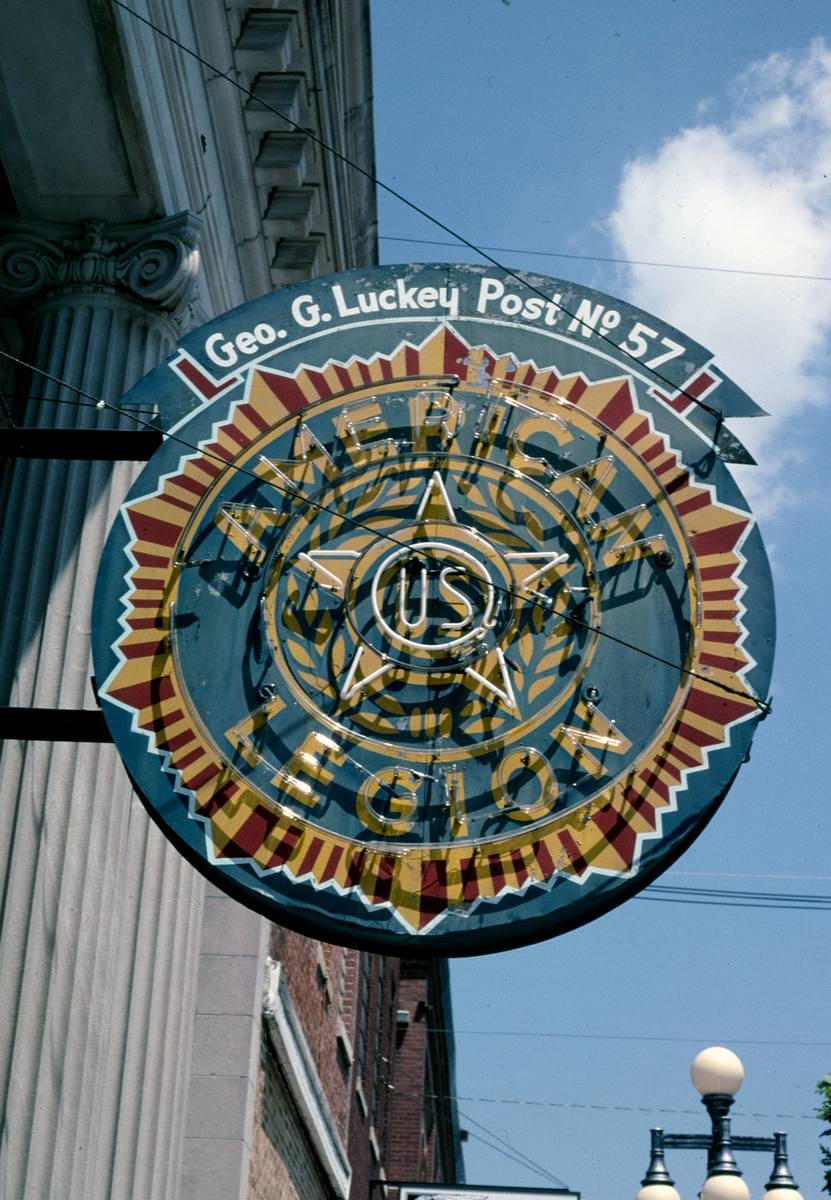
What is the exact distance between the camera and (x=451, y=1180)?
4866cm

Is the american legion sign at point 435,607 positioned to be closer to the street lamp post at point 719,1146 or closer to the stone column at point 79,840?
the stone column at point 79,840

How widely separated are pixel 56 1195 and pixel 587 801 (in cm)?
327

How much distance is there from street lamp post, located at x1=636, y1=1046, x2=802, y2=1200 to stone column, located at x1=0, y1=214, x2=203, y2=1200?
3.75m

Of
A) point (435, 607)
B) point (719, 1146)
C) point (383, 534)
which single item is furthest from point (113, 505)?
point (719, 1146)

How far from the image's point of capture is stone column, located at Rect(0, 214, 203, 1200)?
831 centimetres

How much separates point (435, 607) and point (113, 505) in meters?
3.04

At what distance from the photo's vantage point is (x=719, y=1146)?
1180cm

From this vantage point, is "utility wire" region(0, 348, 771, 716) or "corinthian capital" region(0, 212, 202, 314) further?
"corinthian capital" region(0, 212, 202, 314)

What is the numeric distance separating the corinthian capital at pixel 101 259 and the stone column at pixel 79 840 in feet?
0.04

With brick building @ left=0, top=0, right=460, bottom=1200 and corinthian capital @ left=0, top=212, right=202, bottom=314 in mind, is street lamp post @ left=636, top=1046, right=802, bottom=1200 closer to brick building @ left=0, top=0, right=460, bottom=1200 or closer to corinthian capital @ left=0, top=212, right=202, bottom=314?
brick building @ left=0, top=0, right=460, bottom=1200

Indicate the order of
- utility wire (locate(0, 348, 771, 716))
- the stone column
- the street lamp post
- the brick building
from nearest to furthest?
utility wire (locate(0, 348, 771, 716)) → the stone column → the brick building → the street lamp post

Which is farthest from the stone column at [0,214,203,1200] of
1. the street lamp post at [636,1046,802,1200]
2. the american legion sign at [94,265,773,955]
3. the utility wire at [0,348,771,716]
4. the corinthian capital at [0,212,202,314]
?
the street lamp post at [636,1046,802,1200]

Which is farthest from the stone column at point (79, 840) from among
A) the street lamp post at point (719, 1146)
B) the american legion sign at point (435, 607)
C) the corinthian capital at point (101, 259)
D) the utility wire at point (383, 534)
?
the street lamp post at point (719, 1146)

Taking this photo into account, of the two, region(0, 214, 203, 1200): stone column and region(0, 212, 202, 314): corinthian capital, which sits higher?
region(0, 212, 202, 314): corinthian capital
